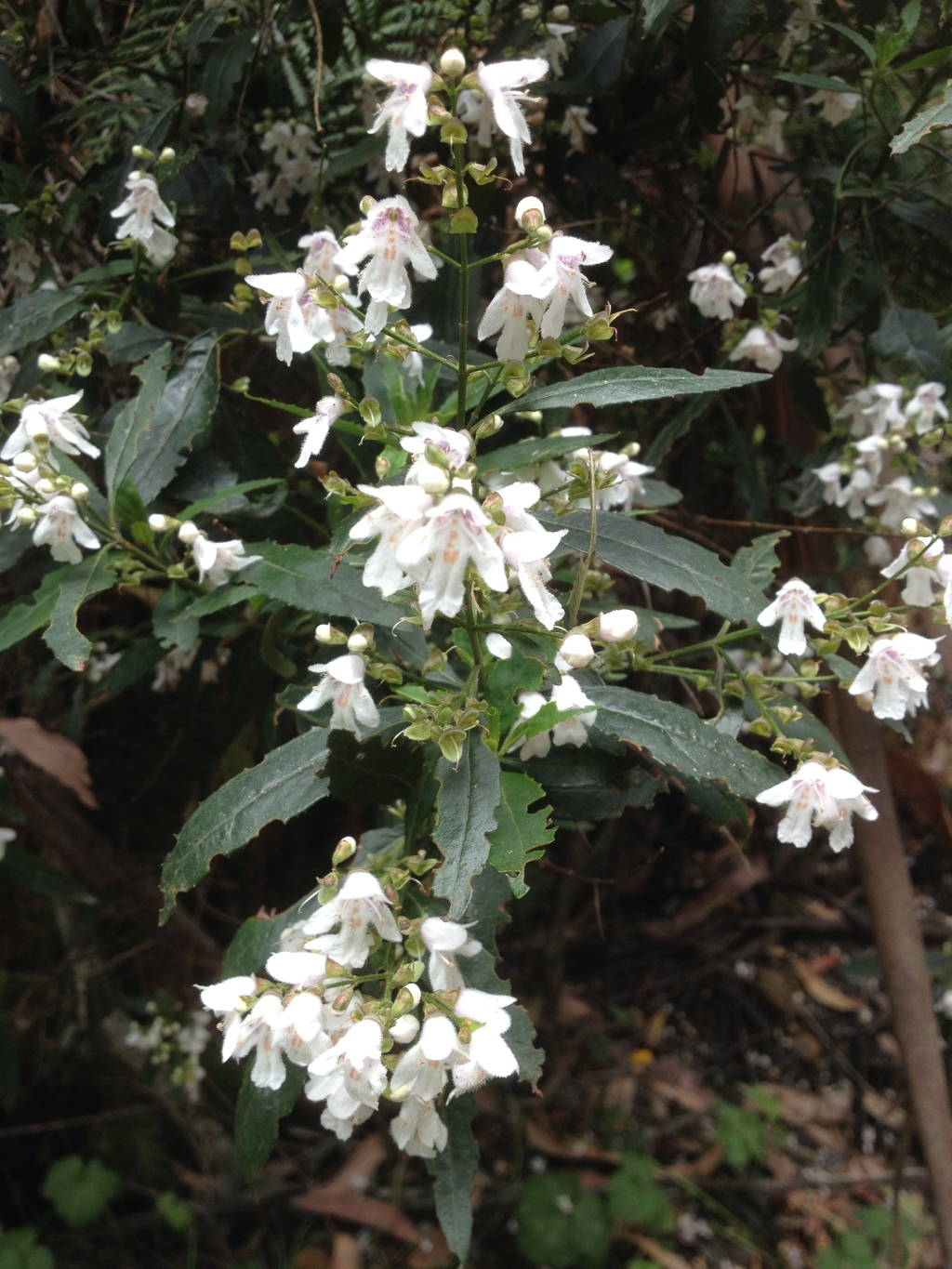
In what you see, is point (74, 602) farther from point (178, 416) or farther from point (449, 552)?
point (449, 552)

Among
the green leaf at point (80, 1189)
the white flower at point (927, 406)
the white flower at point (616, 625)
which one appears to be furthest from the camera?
the green leaf at point (80, 1189)

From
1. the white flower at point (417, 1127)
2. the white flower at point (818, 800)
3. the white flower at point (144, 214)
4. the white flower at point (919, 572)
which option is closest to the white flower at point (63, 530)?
the white flower at point (144, 214)

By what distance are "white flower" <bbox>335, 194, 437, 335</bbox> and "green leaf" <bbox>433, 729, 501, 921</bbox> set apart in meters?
0.49

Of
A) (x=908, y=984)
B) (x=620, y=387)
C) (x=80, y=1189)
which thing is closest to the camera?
(x=620, y=387)

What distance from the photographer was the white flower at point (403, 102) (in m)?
0.93

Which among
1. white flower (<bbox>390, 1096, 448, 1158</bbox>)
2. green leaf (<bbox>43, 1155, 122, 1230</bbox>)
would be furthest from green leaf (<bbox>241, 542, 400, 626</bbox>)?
green leaf (<bbox>43, 1155, 122, 1230</bbox>)

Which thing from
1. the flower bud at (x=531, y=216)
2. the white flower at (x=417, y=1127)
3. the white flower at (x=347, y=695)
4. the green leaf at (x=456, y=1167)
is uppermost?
the flower bud at (x=531, y=216)

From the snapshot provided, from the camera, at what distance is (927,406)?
5.34 feet

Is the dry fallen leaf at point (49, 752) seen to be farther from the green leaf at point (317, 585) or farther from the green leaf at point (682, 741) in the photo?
the green leaf at point (682, 741)

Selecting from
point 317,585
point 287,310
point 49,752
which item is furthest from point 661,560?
point 49,752

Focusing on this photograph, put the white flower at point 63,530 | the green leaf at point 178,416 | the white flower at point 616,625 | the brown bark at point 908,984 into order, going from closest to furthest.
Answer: the white flower at point 616,625 → the white flower at point 63,530 → the green leaf at point 178,416 → the brown bark at point 908,984

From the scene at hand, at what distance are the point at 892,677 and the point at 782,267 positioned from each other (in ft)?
2.99

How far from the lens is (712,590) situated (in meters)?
1.13

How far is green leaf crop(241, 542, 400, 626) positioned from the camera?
115 cm
